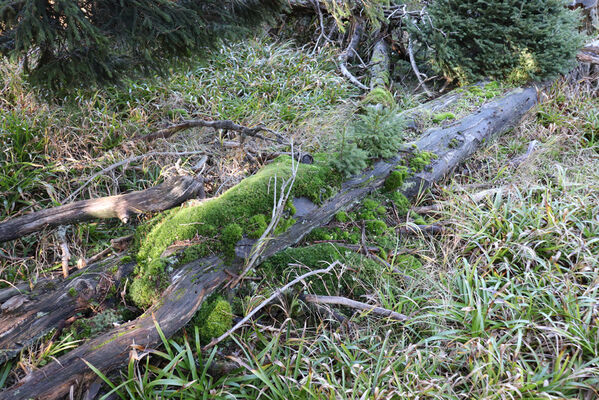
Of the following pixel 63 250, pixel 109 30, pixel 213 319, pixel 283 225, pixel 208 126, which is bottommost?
pixel 213 319

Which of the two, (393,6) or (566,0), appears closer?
(566,0)

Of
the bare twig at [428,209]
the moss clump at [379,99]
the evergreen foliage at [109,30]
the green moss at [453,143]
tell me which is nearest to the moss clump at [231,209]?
the bare twig at [428,209]

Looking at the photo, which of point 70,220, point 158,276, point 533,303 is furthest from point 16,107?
point 533,303

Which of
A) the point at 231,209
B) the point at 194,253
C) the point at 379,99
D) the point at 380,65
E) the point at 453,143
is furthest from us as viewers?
the point at 380,65

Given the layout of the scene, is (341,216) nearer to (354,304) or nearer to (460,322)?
(354,304)

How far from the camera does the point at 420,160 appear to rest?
390 cm

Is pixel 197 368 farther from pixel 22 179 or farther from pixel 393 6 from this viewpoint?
pixel 393 6

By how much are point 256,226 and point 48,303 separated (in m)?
1.38

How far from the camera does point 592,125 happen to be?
5.07 meters

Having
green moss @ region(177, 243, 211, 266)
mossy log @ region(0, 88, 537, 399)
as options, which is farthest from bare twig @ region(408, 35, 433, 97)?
green moss @ region(177, 243, 211, 266)

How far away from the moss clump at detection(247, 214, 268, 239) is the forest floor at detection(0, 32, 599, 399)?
26cm

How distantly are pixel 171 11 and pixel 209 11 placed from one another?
0.40 metres

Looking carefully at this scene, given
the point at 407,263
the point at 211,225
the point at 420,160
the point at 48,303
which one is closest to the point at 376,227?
the point at 407,263

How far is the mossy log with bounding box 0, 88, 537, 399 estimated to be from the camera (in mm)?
2074
